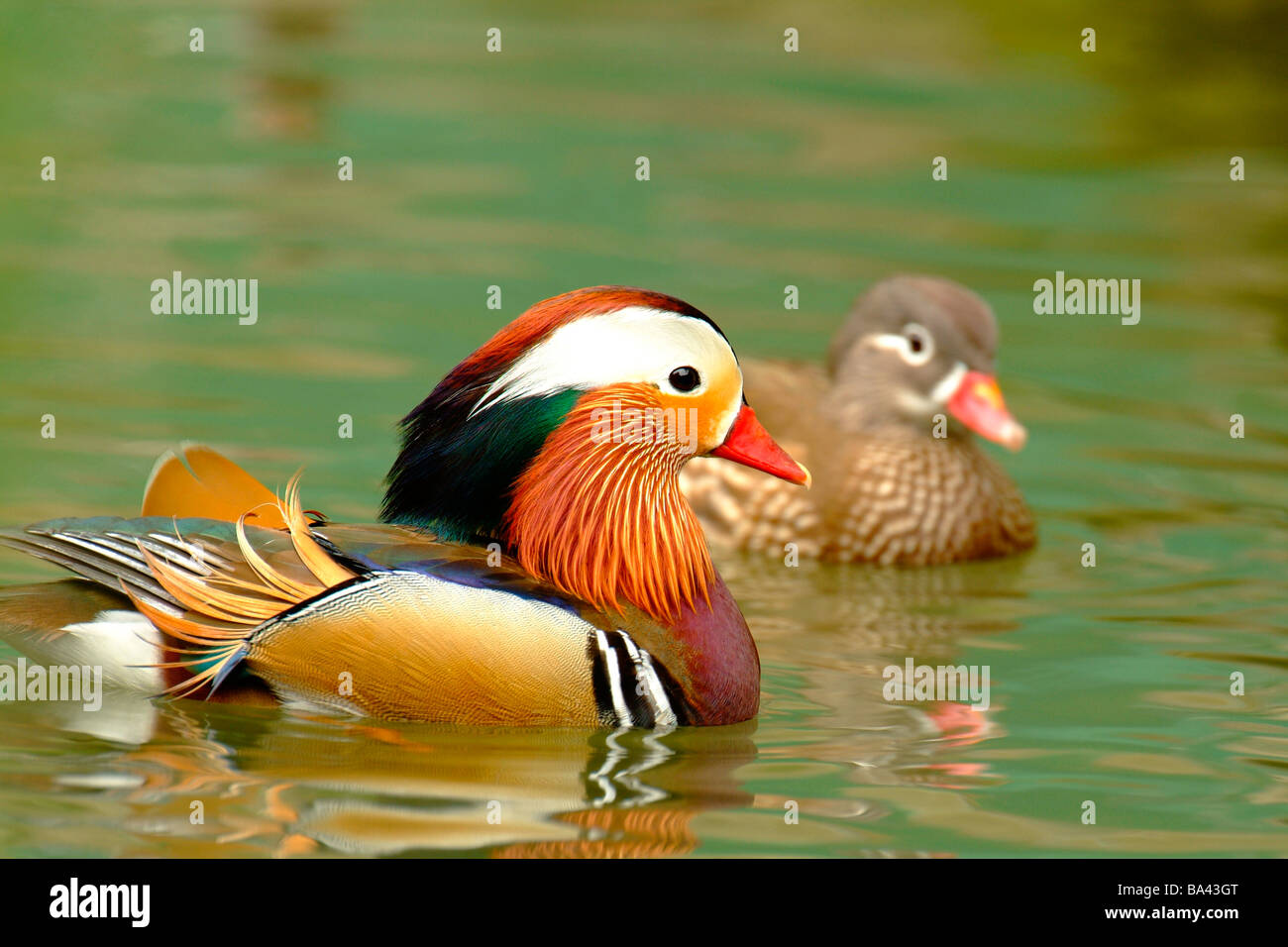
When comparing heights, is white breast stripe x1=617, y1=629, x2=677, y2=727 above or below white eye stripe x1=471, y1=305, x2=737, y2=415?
below

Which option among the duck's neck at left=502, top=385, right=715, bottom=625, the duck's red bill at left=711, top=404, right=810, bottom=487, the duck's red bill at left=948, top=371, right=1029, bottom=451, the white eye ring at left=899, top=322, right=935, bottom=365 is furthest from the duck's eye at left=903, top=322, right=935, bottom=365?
the duck's neck at left=502, top=385, right=715, bottom=625

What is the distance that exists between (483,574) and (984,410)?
3260mm

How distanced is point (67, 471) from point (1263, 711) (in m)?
4.49

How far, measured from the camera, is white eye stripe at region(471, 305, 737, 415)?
5594 millimetres

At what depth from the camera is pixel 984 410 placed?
8305 millimetres

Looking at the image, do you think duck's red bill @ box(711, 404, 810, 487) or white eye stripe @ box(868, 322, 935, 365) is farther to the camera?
white eye stripe @ box(868, 322, 935, 365)

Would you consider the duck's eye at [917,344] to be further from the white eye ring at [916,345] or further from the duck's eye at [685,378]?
the duck's eye at [685,378]

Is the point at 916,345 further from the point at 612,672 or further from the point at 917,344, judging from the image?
the point at 612,672

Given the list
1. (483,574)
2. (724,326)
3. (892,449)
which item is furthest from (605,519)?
(724,326)

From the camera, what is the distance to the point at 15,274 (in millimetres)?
10555

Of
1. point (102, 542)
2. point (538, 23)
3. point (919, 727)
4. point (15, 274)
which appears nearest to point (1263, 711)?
point (919, 727)

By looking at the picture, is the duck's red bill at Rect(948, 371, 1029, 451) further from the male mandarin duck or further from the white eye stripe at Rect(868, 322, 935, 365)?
the white eye stripe at Rect(868, 322, 935, 365)

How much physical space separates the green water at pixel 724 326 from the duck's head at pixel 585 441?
0.49 meters
